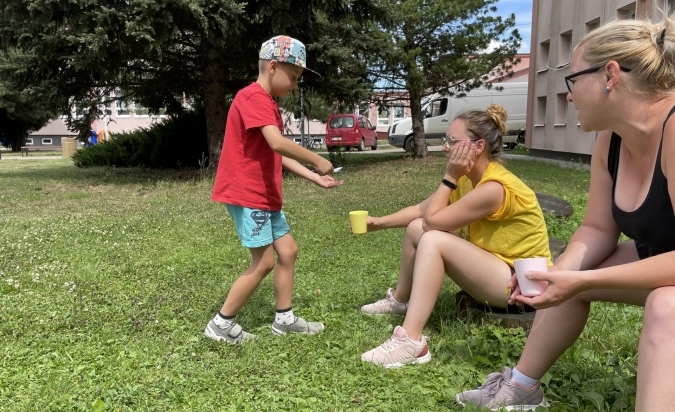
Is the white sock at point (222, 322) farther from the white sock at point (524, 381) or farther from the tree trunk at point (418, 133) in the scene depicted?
the tree trunk at point (418, 133)

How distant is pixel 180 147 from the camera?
16438mm

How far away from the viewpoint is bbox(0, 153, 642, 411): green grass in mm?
2541

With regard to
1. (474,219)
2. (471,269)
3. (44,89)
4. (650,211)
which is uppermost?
(44,89)

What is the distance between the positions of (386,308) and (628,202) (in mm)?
1905

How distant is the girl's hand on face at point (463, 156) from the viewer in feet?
9.41

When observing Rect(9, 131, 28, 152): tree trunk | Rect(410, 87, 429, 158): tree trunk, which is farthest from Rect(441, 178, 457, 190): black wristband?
Rect(9, 131, 28, 152): tree trunk

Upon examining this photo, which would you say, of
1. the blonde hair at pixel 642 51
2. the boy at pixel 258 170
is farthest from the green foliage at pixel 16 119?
the blonde hair at pixel 642 51

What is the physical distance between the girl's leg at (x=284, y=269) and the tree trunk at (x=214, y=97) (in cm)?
1001

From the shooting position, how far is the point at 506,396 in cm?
233

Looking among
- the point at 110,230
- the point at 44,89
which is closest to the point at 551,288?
the point at 110,230

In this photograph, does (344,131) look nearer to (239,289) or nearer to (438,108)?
(438,108)

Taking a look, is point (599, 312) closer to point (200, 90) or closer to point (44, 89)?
point (44, 89)

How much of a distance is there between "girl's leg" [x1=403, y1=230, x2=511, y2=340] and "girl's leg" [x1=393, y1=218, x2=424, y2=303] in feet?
1.09

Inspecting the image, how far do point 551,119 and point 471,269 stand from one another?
1873 cm
